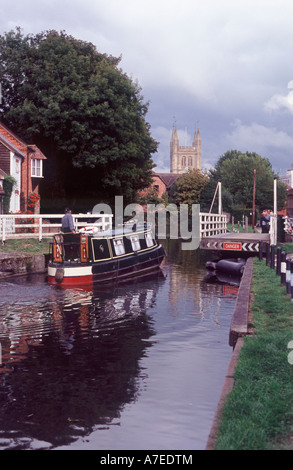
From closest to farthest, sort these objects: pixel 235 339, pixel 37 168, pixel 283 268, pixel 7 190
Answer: pixel 235 339 → pixel 283 268 → pixel 7 190 → pixel 37 168

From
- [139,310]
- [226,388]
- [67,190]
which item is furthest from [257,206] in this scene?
[226,388]

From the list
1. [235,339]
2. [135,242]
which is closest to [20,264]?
[135,242]

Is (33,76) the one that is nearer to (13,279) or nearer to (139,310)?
(13,279)

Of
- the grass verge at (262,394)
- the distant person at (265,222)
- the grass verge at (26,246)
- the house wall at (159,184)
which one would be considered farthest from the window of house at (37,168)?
the house wall at (159,184)

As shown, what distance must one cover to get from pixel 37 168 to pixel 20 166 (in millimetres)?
2071

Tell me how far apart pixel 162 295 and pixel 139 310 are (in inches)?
106

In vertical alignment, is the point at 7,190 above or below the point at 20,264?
above

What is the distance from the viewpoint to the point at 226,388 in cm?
659

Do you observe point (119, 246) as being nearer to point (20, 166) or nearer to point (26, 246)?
point (26, 246)

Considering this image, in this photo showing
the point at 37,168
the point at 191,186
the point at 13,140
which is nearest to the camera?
the point at 13,140

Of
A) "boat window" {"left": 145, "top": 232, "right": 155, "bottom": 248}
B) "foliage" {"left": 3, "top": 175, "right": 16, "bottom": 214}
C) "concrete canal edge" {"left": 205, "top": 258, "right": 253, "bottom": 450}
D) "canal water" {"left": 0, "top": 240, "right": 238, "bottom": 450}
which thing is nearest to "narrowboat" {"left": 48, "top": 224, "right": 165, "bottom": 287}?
"boat window" {"left": 145, "top": 232, "right": 155, "bottom": 248}

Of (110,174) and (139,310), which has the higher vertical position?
(110,174)

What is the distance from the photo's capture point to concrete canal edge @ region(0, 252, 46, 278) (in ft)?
70.4

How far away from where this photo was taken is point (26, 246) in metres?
26.1
